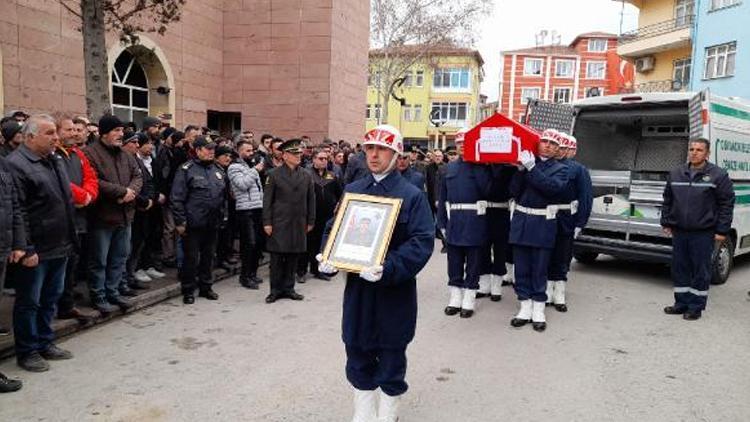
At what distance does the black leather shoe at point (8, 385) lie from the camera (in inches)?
155

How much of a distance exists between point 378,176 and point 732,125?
7.03 meters

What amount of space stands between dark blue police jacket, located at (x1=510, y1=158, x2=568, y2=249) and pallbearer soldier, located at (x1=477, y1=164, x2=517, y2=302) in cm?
28

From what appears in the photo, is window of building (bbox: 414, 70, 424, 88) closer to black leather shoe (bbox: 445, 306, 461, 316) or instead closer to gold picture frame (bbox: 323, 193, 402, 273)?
black leather shoe (bbox: 445, 306, 461, 316)

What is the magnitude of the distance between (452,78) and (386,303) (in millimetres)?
50424

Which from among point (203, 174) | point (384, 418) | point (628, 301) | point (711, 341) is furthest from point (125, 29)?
point (711, 341)

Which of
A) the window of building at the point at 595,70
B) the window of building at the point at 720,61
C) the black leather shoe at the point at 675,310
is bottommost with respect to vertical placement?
the black leather shoe at the point at 675,310

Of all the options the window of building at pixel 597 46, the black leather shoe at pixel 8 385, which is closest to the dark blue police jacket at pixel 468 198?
the black leather shoe at pixel 8 385

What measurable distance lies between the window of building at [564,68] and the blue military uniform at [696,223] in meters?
61.1

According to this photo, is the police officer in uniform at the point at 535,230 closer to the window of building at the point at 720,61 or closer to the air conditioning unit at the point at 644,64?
the window of building at the point at 720,61

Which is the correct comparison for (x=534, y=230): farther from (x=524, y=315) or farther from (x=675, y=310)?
(x=675, y=310)

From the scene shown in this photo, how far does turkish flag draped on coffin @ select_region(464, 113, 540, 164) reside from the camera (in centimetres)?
550

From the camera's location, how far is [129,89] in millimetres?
15211

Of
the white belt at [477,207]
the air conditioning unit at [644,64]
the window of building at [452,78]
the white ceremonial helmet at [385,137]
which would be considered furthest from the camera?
the window of building at [452,78]

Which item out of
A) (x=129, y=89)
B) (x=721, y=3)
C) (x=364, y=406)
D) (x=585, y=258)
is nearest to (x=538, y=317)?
(x=364, y=406)
